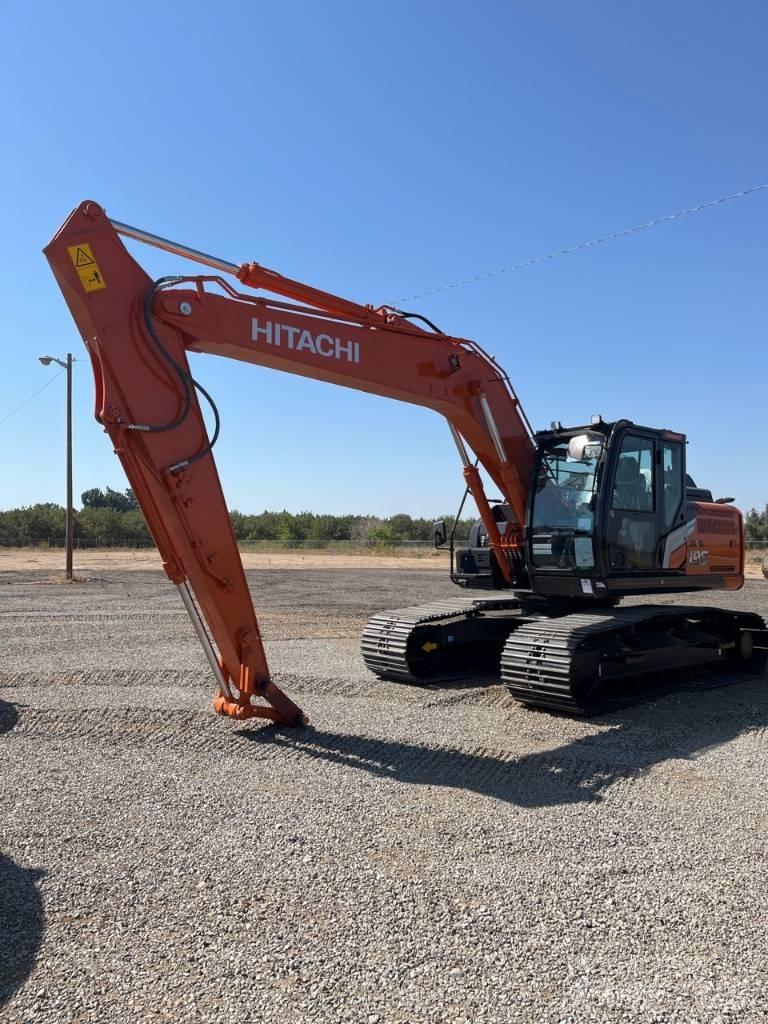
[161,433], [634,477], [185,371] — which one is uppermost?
[185,371]

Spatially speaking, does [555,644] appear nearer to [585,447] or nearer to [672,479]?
[585,447]

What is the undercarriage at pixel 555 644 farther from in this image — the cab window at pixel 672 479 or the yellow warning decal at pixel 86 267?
the yellow warning decal at pixel 86 267

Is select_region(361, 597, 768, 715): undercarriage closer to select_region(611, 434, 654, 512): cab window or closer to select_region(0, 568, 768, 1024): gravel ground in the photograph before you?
select_region(0, 568, 768, 1024): gravel ground

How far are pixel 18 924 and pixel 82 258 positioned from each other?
4774 mm

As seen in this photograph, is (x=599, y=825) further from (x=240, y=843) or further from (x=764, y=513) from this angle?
(x=764, y=513)

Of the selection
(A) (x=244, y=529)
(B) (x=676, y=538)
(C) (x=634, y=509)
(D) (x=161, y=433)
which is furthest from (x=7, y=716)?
(A) (x=244, y=529)

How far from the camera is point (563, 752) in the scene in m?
6.93

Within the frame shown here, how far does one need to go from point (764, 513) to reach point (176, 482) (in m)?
52.4

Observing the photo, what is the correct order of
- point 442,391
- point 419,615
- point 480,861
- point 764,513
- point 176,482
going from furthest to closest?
point 764,513 → point 419,615 → point 442,391 → point 176,482 → point 480,861

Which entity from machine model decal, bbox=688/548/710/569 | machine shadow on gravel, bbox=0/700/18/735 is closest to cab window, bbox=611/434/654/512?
machine model decal, bbox=688/548/710/569

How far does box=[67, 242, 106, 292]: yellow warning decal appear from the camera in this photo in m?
6.52

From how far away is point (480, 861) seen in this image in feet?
15.2

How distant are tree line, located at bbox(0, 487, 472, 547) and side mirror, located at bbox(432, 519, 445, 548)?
4300 cm

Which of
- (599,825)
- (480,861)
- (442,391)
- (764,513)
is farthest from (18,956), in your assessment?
(764,513)
